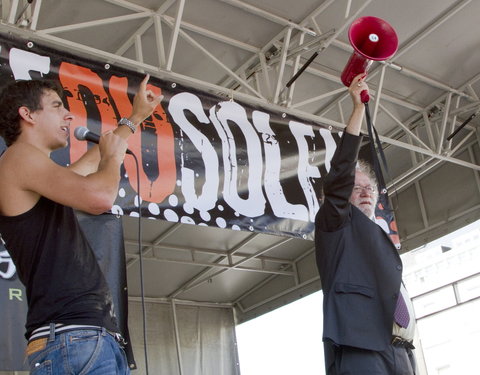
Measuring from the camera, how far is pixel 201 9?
19.1 feet

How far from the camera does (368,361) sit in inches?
85.7

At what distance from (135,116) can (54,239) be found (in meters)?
0.46

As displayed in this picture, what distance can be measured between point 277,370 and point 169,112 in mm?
7535

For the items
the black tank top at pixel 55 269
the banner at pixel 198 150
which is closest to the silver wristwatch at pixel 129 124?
the black tank top at pixel 55 269

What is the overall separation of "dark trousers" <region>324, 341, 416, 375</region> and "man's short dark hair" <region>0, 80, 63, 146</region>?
1171 mm

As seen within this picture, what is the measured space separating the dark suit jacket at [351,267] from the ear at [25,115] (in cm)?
96

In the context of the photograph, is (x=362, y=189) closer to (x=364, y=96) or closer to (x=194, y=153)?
(x=364, y=96)

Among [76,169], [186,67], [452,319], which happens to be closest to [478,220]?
[186,67]

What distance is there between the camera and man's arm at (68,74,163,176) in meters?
1.95

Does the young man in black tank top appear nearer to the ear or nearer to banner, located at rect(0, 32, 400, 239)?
the ear

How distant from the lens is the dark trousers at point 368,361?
7.11 ft

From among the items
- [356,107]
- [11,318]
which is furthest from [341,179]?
[11,318]

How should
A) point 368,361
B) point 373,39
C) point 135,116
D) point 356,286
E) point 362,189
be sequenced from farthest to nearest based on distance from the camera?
point 373,39 < point 362,189 < point 356,286 < point 368,361 < point 135,116

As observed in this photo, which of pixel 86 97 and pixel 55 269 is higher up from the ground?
pixel 86 97
